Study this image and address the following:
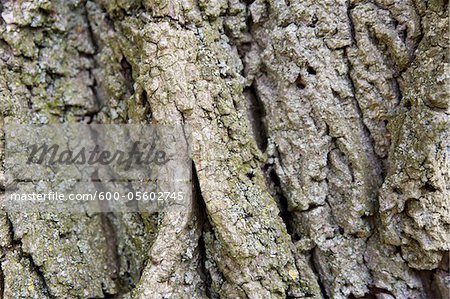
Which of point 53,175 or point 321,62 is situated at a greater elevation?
point 321,62

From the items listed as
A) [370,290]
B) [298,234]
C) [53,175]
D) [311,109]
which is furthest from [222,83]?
[370,290]

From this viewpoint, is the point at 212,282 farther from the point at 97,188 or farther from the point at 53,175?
the point at 53,175

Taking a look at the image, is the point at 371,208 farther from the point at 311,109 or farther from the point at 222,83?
the point at 222,83

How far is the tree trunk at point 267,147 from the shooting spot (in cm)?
169

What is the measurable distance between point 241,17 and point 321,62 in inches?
16.4

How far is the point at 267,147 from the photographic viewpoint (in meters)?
1.88

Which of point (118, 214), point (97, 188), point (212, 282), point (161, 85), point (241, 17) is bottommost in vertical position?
point (212, 282)

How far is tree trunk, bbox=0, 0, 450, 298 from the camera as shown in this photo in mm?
1687

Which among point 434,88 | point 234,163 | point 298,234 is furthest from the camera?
point 298,234

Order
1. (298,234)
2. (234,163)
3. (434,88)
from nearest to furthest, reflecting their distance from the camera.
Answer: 1. (434,88)
2. (234,163)
3. (298,234)

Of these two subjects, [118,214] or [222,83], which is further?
[118,214]

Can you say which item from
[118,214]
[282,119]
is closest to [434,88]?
[282,119]

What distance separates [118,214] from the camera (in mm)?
1986

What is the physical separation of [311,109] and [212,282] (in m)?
0.86
